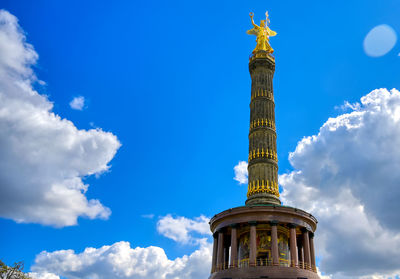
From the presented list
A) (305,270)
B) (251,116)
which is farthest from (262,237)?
(251,116)

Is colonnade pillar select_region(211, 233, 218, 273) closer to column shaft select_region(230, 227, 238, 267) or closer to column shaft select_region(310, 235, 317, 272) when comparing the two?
column shaft select_region(230, 227, 238, 267)

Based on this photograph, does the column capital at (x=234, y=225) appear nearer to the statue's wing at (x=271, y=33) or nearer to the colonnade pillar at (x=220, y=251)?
the colonnade pillar at (x=220, y=251)

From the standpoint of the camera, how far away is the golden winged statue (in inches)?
2069

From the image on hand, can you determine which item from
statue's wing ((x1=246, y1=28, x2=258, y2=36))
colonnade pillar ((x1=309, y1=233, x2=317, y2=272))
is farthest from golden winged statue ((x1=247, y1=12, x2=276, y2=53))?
colonnade pillar ((x1=309, y1=233, x2=317, y2=272))

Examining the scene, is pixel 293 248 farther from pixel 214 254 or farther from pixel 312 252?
pixel 214 254

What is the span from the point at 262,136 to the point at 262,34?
1738 cm

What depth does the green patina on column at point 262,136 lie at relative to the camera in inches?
1632

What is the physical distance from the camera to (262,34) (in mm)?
53656

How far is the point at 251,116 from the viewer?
157 feet

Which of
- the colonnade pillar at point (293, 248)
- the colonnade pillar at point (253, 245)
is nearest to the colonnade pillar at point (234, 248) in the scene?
the colonnade pillar at point (253, 245)

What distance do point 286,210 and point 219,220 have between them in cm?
691

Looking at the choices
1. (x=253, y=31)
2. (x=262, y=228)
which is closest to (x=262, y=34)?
(x=253, y=31)

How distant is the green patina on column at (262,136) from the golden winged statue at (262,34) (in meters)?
1.42

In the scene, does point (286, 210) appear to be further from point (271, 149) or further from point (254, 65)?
point (254, 65)
